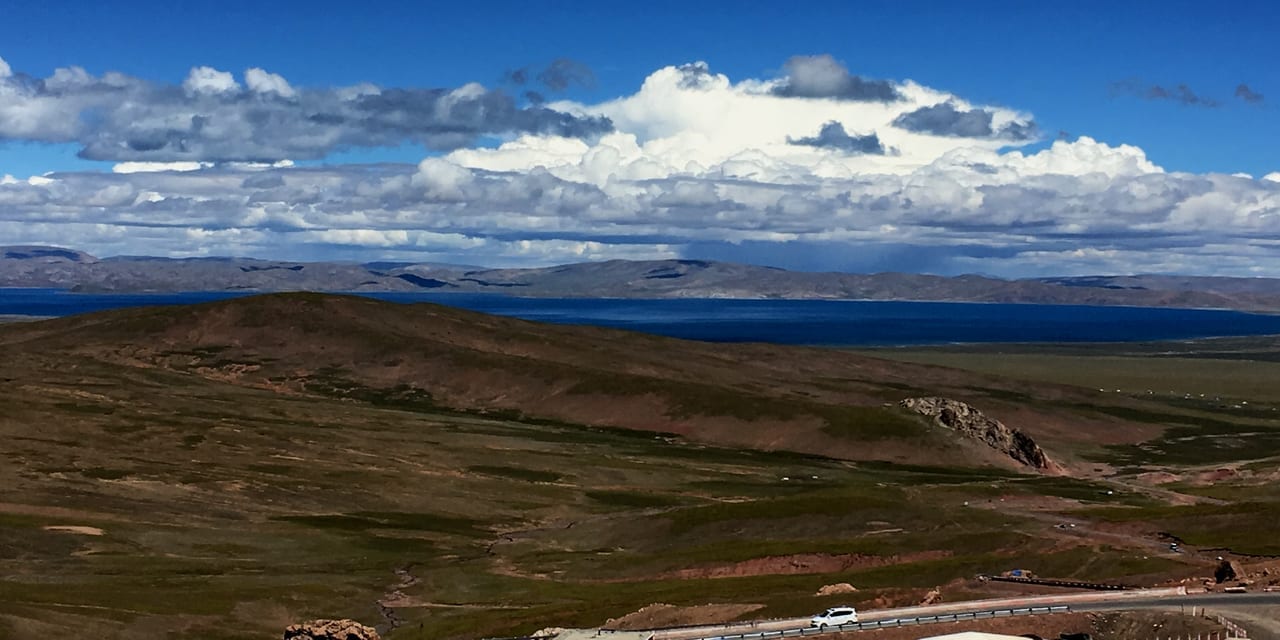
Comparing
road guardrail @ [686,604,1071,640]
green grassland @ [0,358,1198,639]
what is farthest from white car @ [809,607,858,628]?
green grassland @ [0,358,1198,639]

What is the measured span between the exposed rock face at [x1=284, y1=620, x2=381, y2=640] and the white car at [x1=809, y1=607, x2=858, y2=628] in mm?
24150

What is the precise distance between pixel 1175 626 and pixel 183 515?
309 ft

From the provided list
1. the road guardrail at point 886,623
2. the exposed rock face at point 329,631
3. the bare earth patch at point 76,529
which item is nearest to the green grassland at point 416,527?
the bare earth patch at point 76,529

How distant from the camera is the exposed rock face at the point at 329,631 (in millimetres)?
73000

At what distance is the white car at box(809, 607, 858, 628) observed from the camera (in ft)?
231

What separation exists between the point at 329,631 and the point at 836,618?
26.5m

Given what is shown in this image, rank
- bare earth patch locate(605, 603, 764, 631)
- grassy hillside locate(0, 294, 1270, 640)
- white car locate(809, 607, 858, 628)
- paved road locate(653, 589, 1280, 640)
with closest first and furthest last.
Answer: paved road locate(653, 589, 1280, 640)
white car locate(809, 607, 858, 628)
bare earth patch locate(605, 603, 764, 631)
grassy hillside locate(0, 294, 1270, 640)

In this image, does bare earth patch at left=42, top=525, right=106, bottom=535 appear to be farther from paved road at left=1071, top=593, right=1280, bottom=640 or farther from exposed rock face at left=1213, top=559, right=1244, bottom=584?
exposed rock face at left=1213, top=559, right=1244, bottom=584

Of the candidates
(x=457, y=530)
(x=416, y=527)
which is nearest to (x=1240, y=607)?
(x=457, y=530)

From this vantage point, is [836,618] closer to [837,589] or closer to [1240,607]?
[837,589]

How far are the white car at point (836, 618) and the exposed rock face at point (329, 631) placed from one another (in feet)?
79.2

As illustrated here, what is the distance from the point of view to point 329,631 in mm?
73062

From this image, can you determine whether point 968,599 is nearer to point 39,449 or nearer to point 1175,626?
point 1175,626

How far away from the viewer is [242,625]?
3457 inches
